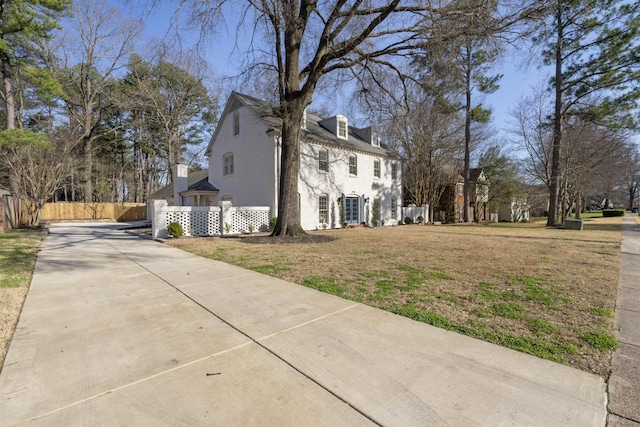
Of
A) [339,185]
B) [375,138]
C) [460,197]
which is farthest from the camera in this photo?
[460,197]

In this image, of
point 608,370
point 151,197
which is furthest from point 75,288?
point 151,197

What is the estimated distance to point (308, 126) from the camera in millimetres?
18047

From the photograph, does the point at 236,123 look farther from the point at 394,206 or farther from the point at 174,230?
the point at 394,206

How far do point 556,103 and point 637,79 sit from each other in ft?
12.0

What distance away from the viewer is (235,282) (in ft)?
16.8

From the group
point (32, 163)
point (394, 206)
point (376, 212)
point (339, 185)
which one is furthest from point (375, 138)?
point (32, 163)

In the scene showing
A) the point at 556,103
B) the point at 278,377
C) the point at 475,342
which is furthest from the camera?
the point at 556,103

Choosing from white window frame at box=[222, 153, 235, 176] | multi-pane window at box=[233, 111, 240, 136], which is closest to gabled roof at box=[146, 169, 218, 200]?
white window frame at box=[222, 153, 235, 176]

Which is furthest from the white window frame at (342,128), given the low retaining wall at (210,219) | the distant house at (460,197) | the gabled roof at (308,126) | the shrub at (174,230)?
the distant house at (460,197)

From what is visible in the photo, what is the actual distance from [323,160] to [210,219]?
7.48 m

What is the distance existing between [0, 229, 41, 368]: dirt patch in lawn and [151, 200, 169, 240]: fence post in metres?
3.72

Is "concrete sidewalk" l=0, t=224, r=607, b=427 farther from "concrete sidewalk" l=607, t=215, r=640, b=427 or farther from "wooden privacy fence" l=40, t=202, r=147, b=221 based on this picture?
"wooden privacy fence" l=40, t=202, r=147, b=221

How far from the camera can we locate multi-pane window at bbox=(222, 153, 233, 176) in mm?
18188

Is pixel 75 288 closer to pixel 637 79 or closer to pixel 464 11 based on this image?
pixel 464 11
